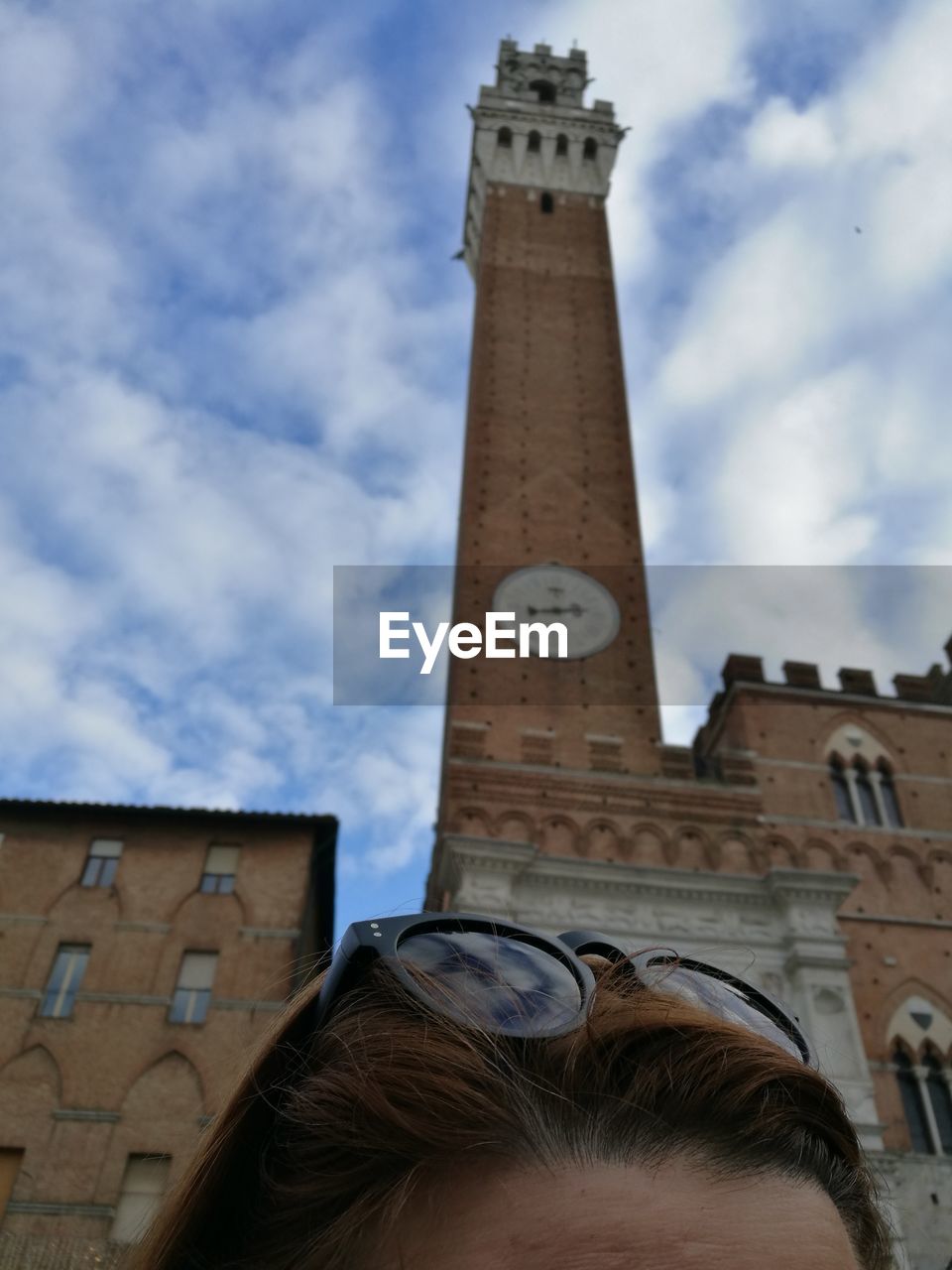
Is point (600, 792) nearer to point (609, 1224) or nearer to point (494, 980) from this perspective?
point (494, 980)

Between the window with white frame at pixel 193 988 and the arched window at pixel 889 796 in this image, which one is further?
the arched window at pixel 889 796

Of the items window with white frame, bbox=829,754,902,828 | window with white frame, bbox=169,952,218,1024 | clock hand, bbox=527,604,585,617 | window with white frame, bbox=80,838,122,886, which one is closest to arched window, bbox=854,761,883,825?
window with white frame, bbox=829,754,902,828

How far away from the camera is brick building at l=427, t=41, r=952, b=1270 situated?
44.1ft

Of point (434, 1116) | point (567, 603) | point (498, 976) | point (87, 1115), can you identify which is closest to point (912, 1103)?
point (567, 603)

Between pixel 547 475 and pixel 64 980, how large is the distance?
42.9 ft

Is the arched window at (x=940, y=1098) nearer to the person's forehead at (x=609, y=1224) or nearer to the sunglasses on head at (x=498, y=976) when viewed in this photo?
the sunglasses on head at (x=498, y=976)

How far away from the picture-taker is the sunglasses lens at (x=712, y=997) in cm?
162

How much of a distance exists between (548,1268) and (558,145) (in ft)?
105

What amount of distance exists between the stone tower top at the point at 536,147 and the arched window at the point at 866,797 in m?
19.1

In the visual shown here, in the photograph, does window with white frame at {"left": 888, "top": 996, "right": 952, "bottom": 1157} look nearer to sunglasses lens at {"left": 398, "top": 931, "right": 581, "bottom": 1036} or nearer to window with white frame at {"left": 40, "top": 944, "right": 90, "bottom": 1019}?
window with white frame at {"left": 40, "top": 944, "right": 90, "bottom": 1019}

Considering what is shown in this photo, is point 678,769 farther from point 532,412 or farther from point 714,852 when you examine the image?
point 532,412

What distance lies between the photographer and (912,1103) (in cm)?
1320

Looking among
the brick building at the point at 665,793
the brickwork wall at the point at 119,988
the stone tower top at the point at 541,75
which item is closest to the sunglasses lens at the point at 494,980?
the brick building at the point at 665,793

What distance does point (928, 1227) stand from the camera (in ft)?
38.8
